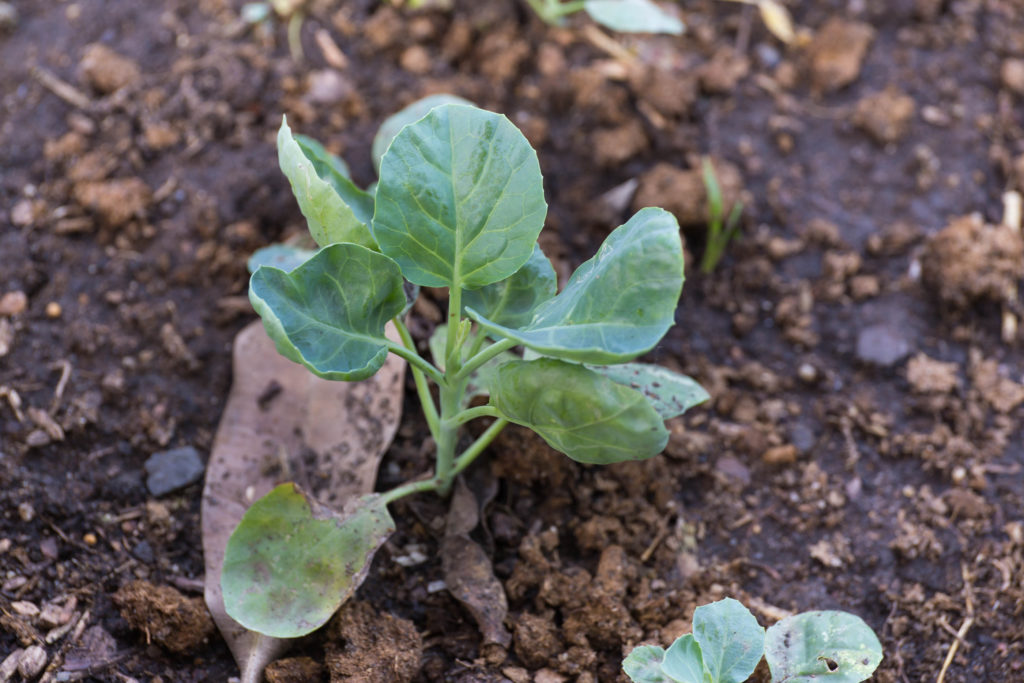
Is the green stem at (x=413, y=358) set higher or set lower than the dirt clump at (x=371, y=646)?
higher

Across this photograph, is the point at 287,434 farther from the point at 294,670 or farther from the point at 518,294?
the point at 518,294

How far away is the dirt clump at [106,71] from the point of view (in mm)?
2479

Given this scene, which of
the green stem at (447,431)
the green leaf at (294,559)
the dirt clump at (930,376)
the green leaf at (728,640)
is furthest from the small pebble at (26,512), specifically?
the dirt clump at (930,376)

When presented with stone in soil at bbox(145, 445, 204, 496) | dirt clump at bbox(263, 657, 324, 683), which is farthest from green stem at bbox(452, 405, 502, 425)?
stone in soil at bbox(145, 445, 204, 496)

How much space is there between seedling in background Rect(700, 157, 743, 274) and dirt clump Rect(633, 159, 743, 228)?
2cm

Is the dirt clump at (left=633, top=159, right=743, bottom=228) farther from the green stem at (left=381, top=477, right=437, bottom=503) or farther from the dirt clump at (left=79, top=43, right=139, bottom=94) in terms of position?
the dirt clump at (left=79, top=43, right=139, bottom=94)

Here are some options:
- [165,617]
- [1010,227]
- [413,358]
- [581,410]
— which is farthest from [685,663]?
[1010,227]

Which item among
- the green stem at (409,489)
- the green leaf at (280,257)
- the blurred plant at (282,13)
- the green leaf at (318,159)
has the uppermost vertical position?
the green leaf at (318,159)

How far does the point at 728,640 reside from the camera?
4.67 feet

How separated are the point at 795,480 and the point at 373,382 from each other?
1.01 metres

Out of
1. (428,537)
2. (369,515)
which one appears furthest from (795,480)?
(369,515)

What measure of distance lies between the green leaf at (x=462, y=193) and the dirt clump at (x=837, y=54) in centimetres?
169

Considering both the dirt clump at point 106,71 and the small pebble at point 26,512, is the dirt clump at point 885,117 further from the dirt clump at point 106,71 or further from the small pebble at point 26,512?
the small pebble at point 26,512

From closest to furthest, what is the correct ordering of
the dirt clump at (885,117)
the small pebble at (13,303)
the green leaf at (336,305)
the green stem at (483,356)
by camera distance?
the green leaf at (336,305) < the green stem at (483,356) < the small pebble at (13,303) < the dirt clump at (885,117)
